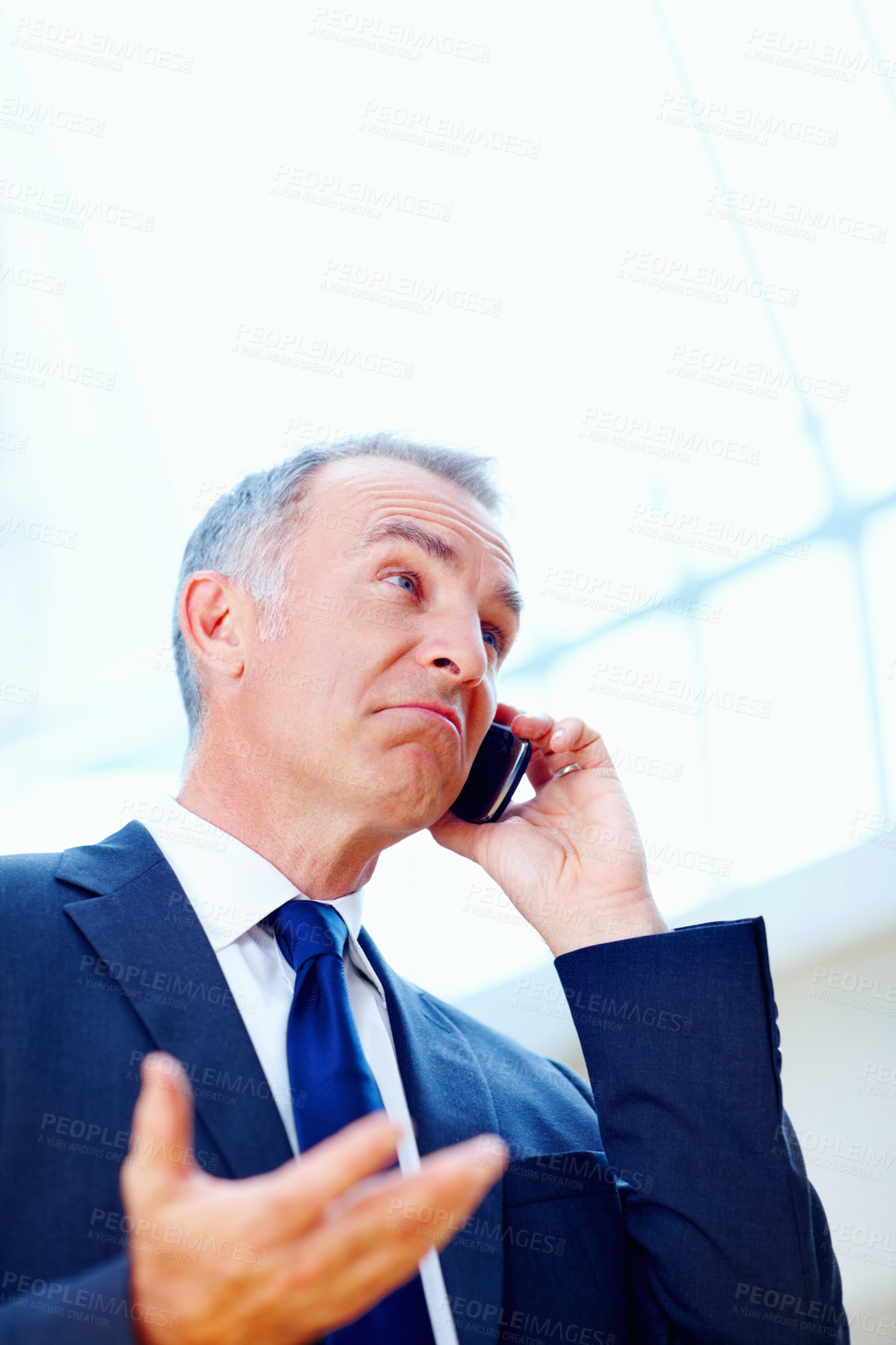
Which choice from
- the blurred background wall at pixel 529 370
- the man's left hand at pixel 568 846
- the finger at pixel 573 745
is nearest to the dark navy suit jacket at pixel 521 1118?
the man's left hand at pixel 568 846

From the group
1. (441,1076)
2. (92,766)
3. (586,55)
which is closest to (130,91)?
(586,55)

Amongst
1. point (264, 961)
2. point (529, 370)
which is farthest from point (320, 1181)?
point (529, 370)

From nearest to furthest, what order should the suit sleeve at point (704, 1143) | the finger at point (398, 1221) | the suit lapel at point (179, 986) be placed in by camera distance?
the finger at point (398, 1221)
the suit lapel at point (179, 986)
the suit sleeve at point (704, 1143)

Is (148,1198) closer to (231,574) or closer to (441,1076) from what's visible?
(441,1076)

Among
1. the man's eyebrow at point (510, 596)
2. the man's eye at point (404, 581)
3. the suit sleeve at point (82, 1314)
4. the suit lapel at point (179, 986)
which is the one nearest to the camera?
the suit sleeve at point (82, 1314)

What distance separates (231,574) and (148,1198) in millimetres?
1573

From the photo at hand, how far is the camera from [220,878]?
74.9 inches

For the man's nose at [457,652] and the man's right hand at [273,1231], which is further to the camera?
the man's nose at [457,652]

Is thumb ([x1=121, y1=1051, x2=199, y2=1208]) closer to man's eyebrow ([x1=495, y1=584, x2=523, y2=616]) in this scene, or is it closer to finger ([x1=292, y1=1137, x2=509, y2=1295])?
finger ([x1=292, y1=1137, x2=509, y2=1295])

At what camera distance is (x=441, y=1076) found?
1977 mm

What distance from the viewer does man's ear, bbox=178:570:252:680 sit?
7.27 ft

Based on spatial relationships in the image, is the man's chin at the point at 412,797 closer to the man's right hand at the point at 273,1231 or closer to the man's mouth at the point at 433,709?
the man's mouth at the point at 433,709

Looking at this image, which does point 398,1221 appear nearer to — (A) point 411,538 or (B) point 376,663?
(B) point 376,663

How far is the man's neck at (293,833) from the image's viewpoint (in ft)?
6.69
